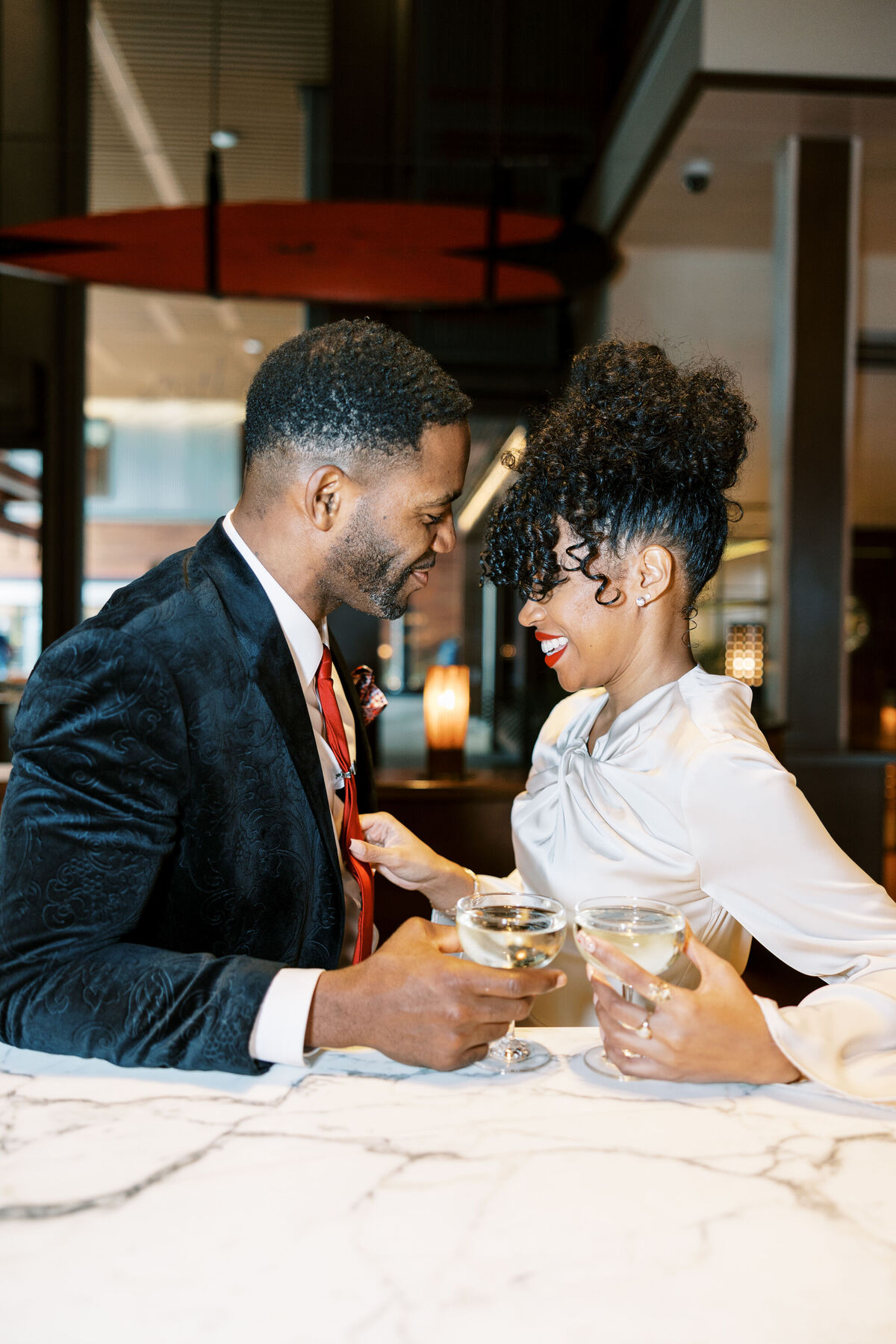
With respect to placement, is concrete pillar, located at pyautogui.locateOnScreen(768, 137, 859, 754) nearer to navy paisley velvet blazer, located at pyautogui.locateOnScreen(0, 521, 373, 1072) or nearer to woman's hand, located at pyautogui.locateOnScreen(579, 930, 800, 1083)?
navy paisley velvet blazer, located at pyautogui.locateOnScreen(0, 521, 373, 1072)

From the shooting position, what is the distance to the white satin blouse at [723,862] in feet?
3.31

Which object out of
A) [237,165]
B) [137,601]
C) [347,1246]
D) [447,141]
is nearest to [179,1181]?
[347,1246]

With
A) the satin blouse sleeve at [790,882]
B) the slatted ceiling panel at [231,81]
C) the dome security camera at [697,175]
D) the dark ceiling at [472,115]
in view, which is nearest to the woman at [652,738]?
the satin blouse sleeve at [790,882]

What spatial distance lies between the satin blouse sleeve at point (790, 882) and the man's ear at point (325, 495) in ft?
2.03

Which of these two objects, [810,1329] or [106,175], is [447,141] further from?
[810,1329]

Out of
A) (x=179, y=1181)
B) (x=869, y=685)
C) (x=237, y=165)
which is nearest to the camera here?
(x=179, y=1181)

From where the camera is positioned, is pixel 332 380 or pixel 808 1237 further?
pixel 332 380

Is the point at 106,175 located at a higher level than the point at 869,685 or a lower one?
higher

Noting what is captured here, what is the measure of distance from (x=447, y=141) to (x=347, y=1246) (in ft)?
21.7

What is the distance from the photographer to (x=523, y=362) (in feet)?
20.9

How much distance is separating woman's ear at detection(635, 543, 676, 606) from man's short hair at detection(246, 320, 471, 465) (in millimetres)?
352

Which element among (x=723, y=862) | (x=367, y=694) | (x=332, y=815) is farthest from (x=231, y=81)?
(x=723, y=862)

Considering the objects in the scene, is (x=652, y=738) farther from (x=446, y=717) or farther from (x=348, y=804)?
(x=446, y=717)

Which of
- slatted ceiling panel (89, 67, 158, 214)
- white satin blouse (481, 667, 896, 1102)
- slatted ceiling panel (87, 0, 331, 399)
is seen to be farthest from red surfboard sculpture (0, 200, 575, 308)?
white satin blouse (481, 667, 896, 1102)
